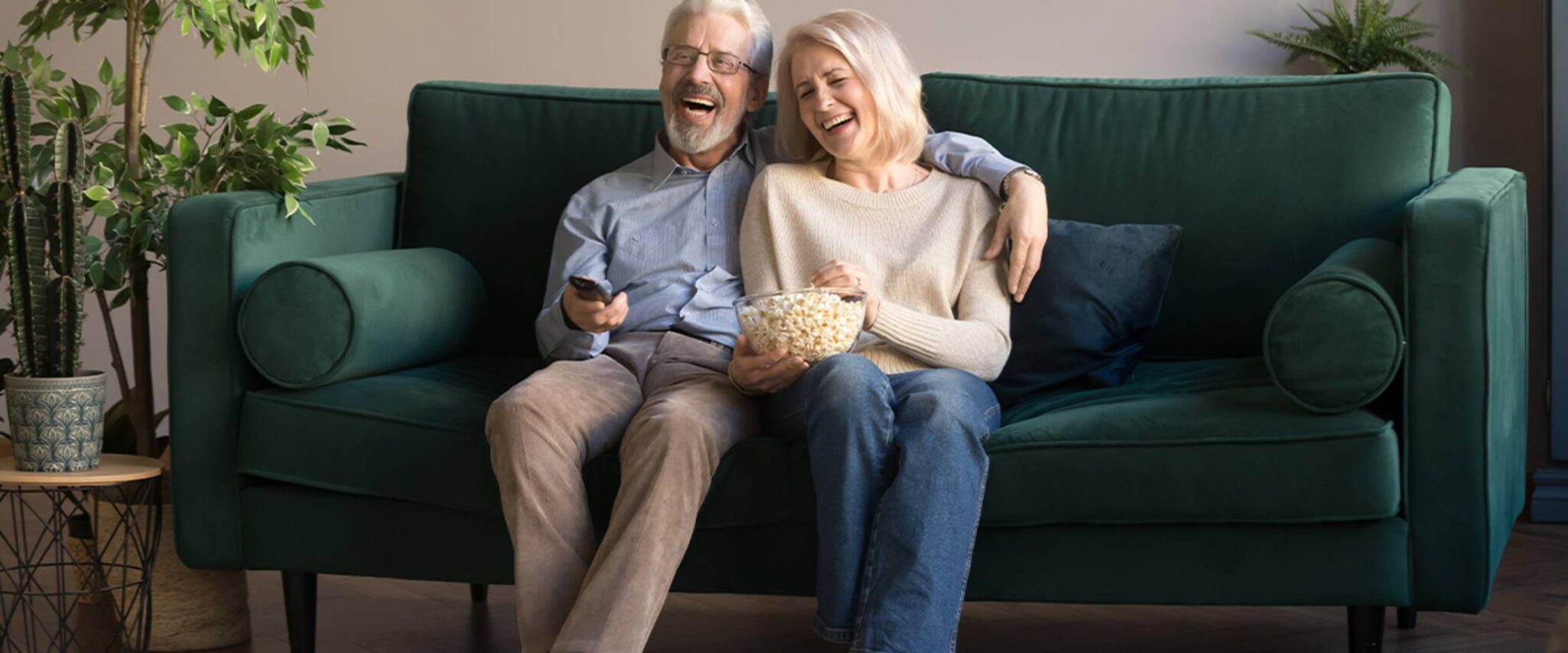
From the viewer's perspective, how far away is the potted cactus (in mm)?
2246

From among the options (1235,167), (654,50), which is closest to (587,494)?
(1235,167)

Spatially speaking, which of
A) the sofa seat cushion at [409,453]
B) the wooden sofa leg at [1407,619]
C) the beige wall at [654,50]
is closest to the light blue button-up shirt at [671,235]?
the sofa seat cushion at [409,453]

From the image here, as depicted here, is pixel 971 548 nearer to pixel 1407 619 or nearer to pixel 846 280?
pixel 846 280

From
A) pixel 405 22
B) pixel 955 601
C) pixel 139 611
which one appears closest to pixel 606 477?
pixel 955 601

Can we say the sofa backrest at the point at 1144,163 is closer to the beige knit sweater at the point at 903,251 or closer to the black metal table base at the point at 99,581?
the beige knit sweater at the point at 903,251

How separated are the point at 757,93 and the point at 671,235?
0.28 meters

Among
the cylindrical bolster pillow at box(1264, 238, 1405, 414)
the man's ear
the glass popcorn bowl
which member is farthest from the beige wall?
the glass popcorn bowl

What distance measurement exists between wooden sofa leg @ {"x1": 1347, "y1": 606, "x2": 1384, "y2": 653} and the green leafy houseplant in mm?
1583

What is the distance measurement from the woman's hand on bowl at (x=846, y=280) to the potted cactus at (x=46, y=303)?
3.42ft

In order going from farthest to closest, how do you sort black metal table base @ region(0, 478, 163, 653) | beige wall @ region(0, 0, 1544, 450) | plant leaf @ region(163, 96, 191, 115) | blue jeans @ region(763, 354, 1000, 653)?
beige wall @ region(0, 0, 1544, 450), plant leaf @ region(163, 96, 191, 115), black metal table base @ region(0, 478, 163, 653), blue jeans @ region(763, 354, 1000, 653)

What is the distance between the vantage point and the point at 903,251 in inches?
89.9

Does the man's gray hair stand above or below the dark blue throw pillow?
above

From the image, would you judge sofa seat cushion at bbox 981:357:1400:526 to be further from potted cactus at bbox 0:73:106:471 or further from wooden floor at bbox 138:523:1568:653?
potted cactus at bbox 0:73:106:471

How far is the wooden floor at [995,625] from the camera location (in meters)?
2.48
